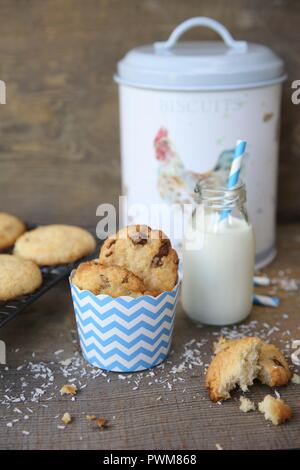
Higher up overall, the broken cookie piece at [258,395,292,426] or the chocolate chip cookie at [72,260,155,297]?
the chocolate chip cookie at [72,260,155,297]

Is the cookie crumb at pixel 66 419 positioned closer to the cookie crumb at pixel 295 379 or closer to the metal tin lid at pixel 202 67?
the cookie crumb at pixel 295 379

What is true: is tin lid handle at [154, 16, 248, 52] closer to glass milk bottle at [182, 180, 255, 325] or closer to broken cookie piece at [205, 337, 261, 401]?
glass milk bottle at [182, 180, 255, 325]

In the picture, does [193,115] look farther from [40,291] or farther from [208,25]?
[40,291]

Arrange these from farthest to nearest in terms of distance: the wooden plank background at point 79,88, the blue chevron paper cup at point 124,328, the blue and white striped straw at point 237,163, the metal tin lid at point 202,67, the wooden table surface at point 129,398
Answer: the wooden plank background at point 79,88 → the metal tin lid at point 202,67 → the blue and white striped straw at point 237,163 → the blue chevron paper cup at point 124,328 → the wooden table surface at point 129,398

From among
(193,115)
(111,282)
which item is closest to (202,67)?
(193,115)

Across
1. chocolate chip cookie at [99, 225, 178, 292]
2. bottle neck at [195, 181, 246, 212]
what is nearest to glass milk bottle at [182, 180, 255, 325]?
bottle neck at [195, 181, 246, 212]

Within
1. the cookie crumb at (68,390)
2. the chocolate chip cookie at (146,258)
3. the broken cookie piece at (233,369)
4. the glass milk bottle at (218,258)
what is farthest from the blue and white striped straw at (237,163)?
the cookie crumb at (68,390)

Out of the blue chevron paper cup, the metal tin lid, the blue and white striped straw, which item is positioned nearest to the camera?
the blue chevron paper cup

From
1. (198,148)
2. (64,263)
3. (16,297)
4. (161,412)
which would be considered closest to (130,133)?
(198,148)
